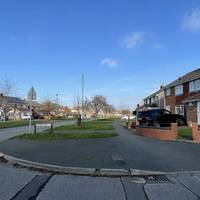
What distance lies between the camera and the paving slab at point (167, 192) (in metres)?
7.09

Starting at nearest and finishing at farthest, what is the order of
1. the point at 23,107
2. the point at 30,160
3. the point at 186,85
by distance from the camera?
the point at 30,160
the point at 186,85
the point at 23,107

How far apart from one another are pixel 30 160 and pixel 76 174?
8.54 ft

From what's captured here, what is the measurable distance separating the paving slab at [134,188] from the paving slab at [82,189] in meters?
0.13

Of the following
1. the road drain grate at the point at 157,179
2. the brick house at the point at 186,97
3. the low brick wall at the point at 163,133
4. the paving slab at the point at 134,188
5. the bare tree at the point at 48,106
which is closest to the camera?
the paving slab at the point at 134,188

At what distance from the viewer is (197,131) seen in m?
18.4

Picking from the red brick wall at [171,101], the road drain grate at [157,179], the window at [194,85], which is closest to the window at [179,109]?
the red brick wall at [171,101]

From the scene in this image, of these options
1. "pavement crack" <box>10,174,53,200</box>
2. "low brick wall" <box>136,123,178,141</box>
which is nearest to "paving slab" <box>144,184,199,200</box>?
"pavement crack" <box>10,174,53,200</box>

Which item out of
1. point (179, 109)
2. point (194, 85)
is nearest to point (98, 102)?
point (179, 109)

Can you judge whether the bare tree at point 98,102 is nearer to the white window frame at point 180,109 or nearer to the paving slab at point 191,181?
the white window frame at point 180,109

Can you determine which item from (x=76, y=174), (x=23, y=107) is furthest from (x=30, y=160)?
(x=23, y=107)

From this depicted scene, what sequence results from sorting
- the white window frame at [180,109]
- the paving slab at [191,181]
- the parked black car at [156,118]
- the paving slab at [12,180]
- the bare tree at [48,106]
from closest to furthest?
the paving slab at [12,180]
the paving slab at [191,181]
the parked black car at [156,118]
the white window frame at [180,109]
the bare tree at [48,106]

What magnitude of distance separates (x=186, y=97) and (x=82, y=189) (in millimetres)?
37040

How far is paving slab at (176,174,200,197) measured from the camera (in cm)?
783

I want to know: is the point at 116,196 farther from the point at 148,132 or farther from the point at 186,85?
the point at 186,85
